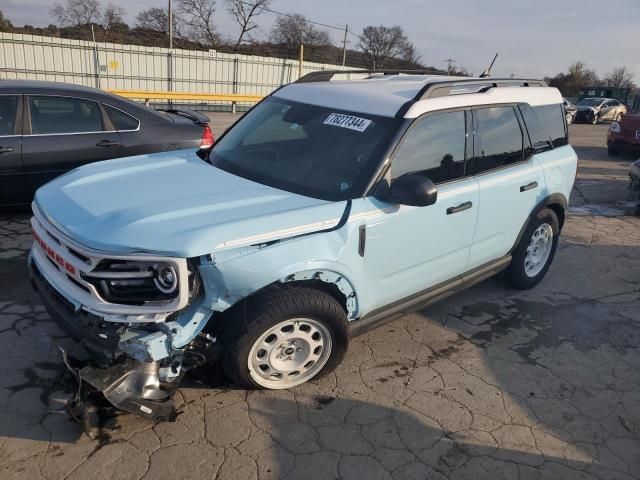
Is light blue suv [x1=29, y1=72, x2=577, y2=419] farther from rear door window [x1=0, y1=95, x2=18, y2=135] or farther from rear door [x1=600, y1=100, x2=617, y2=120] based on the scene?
rear door [x1=600, y1=100, x2=617, y2=120]

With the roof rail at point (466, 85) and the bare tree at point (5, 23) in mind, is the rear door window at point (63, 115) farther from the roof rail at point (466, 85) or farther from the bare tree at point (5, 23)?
the bare tree at point (5, 23)

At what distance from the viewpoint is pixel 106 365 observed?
271cm

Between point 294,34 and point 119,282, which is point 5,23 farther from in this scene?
point 119,282

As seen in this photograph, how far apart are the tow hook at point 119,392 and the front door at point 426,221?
1380 mm

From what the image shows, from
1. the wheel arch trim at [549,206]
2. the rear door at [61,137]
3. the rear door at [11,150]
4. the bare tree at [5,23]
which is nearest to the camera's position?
the wheel arch trim at [549,206]

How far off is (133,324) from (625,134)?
14.4 metres

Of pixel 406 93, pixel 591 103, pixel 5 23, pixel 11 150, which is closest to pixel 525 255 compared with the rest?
pixel 406 93

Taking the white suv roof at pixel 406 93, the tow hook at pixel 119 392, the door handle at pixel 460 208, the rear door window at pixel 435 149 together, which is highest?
the white suv roof at pixel 406 93

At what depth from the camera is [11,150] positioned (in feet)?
17.4

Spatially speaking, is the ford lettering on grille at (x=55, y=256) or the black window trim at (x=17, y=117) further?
the black window trim at (x=17, y=117)

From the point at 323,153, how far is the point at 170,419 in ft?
6.16

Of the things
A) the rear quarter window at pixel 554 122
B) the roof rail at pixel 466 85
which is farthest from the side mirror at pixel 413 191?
the rear quarter window at pixel 554 122

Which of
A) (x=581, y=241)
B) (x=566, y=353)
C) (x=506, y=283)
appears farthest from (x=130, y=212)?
(x=581, y=241)

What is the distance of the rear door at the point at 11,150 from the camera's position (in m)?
5.30
